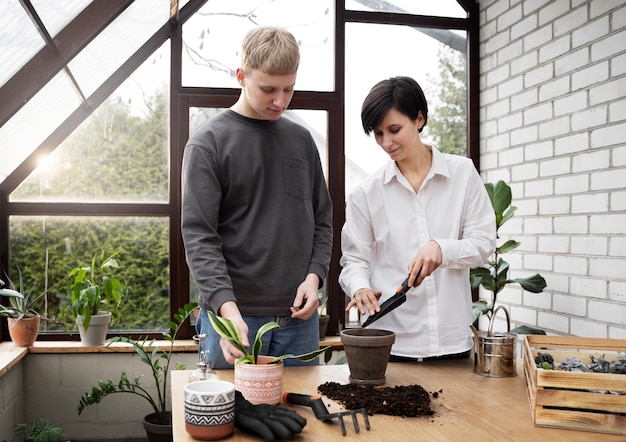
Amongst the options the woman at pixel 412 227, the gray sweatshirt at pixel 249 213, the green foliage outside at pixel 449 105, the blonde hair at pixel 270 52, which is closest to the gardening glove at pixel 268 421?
the gray sweatshirt at pixel 249 213

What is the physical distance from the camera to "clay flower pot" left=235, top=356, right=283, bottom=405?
1371 mm

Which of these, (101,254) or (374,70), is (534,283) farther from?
(101,254)

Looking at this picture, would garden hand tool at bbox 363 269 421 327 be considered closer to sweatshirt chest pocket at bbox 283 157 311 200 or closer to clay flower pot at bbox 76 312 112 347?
sweatshirt chest pocket at bbox 283 157 311 200

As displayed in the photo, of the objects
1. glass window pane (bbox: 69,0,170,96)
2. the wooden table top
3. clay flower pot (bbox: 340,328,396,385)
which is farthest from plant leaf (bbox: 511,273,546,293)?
glass window pane (bbox: 69,0,170,96)

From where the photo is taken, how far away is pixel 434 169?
6.40ft

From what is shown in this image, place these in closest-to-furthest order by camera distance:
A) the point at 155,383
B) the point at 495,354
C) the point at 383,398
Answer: the point at 383,398 → the point at 495,354 → the point at 155,383

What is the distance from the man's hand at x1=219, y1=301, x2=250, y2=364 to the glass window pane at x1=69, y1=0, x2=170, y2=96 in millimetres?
2246

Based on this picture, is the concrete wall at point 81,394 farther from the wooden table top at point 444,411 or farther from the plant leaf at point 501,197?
the wooden table top at point 444,411

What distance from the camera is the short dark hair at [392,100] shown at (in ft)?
6.31

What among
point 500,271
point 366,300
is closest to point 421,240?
point 366,300

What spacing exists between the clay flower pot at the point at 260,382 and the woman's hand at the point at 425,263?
0.54m

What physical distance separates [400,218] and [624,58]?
5.02 feet

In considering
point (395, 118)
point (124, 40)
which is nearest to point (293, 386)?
point (395, 118)

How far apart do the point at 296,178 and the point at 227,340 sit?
565 millimetres
